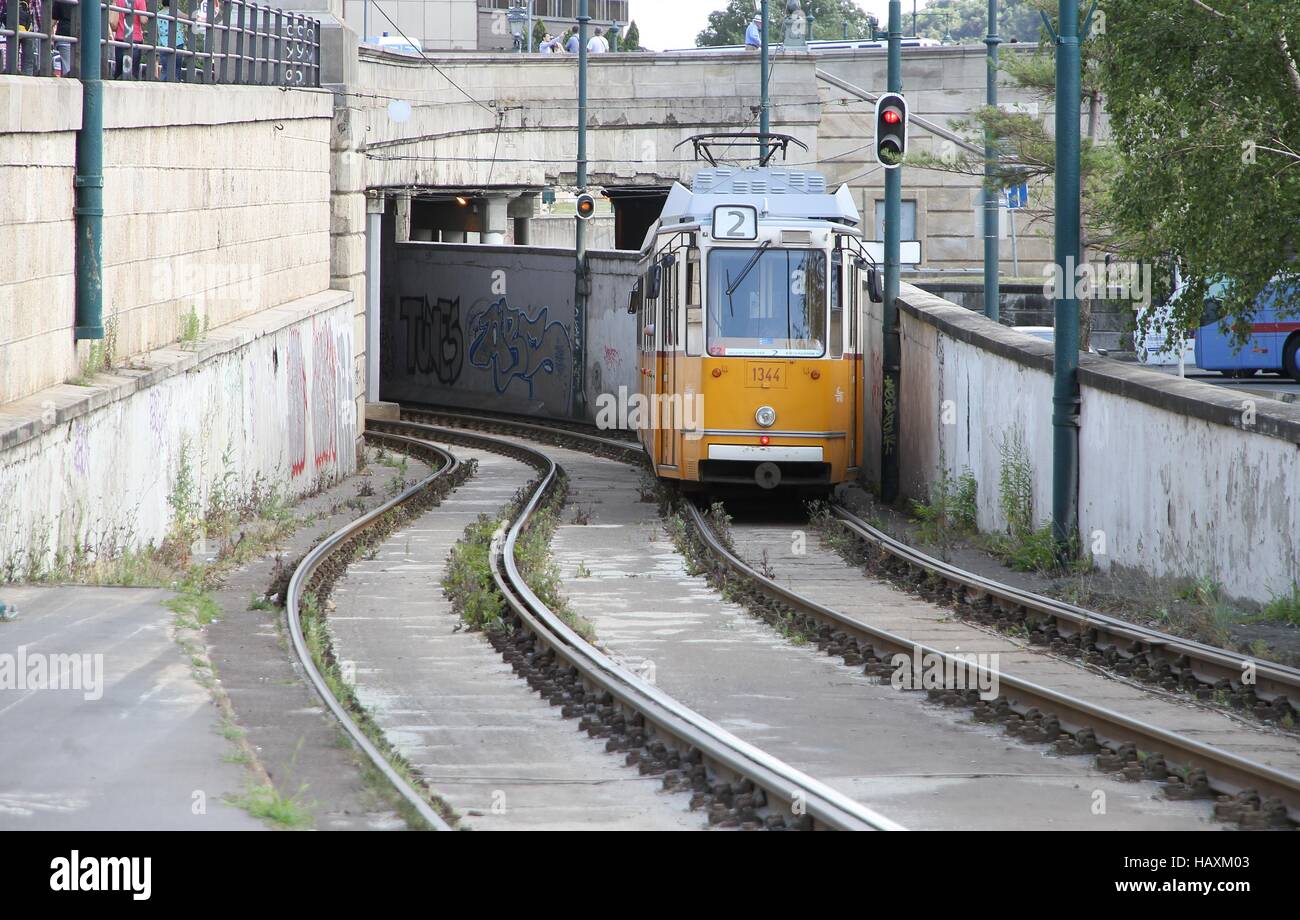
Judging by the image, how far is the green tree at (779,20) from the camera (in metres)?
119

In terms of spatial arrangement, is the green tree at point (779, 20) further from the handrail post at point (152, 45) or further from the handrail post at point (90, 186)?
the handrail post at point (90, 186)

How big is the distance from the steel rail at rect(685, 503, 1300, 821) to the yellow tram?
6.07m

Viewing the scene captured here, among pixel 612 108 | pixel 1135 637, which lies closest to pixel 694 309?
pixel 1135 637

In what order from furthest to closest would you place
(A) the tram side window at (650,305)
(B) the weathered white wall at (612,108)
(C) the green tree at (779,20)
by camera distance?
(C) the green tree at (779,20) < (B) the weathered white wall at (612,108) < (A) the tram side window at (650,305)

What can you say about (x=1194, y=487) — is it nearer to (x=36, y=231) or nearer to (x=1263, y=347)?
(x=36, y=231)

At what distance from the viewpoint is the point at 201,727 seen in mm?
8070

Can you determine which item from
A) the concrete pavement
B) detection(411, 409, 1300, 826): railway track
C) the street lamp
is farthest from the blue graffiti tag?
the street lamp

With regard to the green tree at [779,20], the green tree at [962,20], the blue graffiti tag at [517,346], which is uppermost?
the green tree at [962,20]

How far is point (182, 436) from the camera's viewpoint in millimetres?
16172

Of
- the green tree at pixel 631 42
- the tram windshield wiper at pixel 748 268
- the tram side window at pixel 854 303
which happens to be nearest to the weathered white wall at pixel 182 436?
the tram windshield wiper at pixel 748 268

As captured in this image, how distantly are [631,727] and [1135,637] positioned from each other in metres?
3.75

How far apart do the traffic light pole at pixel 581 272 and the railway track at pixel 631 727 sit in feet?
60.1

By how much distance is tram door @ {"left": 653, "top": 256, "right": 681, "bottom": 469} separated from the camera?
19391mm

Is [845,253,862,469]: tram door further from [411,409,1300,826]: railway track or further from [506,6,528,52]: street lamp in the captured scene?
[506,6,528,52]: street lamp
